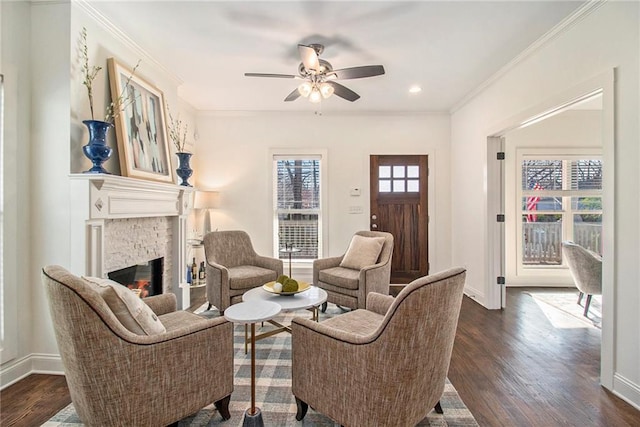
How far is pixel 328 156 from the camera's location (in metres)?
4.59

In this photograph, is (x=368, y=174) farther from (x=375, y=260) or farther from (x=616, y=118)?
(x=616, y=118)

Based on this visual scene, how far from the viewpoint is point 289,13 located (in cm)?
220

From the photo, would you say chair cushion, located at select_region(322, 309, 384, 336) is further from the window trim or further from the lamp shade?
the lamp shade

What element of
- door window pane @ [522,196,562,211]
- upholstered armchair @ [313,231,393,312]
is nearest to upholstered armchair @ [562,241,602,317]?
door window pane @ [522,196,562,211]

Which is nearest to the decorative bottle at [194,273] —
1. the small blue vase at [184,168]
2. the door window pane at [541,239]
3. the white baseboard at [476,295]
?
the small blue vase at [184,168]

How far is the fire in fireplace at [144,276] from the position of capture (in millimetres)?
2664

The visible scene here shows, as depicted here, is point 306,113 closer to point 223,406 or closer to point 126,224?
point 126,224

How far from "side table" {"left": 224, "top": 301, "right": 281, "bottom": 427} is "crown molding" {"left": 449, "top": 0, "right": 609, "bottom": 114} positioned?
9.65ft

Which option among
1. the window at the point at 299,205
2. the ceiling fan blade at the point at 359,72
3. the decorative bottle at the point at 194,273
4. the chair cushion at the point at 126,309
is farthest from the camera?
the window at the point at 299,205

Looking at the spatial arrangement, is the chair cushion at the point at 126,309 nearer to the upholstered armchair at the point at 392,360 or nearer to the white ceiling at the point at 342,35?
the upholstered armchair at the point at 392,360

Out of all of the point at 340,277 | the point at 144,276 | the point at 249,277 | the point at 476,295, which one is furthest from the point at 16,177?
the point at 476,295

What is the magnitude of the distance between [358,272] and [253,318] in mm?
2078

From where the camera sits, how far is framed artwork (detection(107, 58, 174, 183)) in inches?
97.0

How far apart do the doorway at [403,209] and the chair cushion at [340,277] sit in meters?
1.39
